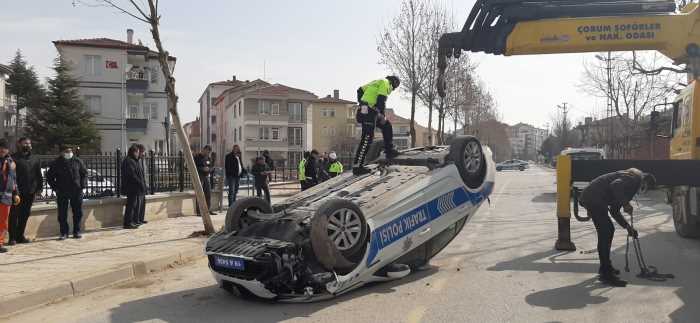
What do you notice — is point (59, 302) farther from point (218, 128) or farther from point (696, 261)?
point (218, 128)

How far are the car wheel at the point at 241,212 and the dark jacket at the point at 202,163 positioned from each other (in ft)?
25.5

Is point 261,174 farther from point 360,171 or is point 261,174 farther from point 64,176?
point 360,171

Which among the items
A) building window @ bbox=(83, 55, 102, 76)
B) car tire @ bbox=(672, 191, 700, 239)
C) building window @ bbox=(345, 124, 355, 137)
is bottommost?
car tire @ bbox=(672, 191, 700, 239)

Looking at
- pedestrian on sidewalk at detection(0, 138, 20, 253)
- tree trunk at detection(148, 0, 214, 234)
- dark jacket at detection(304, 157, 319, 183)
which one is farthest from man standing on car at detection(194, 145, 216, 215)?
pedestrian on sidewalk at detection(0, 138, 20, 253)

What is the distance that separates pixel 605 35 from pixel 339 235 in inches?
271

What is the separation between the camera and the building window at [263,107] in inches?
2304

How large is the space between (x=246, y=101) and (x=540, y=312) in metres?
54.4

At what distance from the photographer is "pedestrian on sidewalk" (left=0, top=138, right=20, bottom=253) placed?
8875mm

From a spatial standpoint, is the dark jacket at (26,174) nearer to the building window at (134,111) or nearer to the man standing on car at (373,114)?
the man standing on car at (373,114)

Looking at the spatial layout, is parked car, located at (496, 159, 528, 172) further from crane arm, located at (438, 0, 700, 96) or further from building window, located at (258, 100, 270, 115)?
crane arm, located at (438, 0, 700, 96)

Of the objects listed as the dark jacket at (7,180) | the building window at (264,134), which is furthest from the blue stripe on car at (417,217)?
the building window at (264,134)

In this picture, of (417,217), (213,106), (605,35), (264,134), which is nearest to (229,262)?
(417,217)

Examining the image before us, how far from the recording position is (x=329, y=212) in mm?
5820

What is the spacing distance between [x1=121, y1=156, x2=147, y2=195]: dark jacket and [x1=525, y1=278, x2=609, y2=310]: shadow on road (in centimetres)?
849
